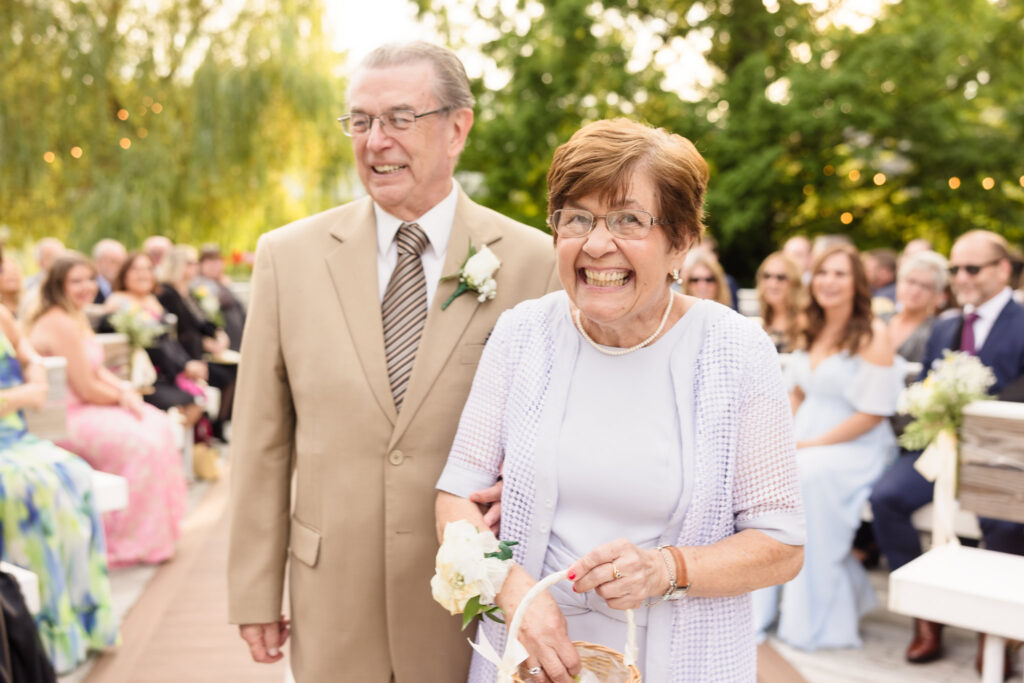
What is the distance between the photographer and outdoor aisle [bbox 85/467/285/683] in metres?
4.55

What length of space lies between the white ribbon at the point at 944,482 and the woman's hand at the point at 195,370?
23.1ft

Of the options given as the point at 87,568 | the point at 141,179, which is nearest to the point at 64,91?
the point at 141,179

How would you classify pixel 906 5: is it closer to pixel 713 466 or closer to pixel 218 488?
pixel 218 488

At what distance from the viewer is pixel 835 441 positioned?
17.5 ft

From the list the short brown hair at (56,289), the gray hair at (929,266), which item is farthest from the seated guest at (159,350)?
the gray hair at (929,266)

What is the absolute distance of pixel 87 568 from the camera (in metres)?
4.73

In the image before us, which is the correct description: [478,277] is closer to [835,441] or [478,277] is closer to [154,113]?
[835,441]

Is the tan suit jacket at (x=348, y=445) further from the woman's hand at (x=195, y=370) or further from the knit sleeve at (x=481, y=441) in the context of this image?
the woman's hand at (x=195, y=370)

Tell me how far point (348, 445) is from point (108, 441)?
4720mm

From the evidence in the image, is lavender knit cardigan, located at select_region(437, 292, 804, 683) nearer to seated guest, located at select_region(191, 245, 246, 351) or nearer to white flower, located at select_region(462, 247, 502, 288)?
white flower, located at select_region(462, 247, 502, 288)

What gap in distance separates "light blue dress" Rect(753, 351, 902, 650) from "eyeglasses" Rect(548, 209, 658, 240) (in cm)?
365

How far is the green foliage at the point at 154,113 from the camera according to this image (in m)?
15.0

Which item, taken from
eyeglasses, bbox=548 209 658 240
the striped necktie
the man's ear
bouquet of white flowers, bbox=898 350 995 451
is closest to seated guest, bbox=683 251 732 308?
A: bouquet of white flowers, bbox=898 350 995 451

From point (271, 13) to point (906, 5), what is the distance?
10643mm
